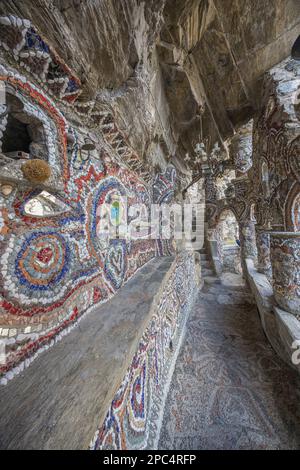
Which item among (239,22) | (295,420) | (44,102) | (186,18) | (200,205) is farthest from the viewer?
(200,205)

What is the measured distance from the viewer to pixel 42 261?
126cm

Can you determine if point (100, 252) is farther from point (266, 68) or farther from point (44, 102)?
point (266, 68)

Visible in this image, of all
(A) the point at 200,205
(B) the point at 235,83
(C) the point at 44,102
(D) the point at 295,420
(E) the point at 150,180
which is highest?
(B) the point at 235,83

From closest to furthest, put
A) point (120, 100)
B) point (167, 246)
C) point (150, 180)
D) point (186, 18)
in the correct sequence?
point (120, 100) → point (186, 18) → point (150, 180) → point (167, 246)

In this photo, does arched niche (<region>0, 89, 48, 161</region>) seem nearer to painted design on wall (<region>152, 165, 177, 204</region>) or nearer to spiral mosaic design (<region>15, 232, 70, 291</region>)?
spiral mosaic design (<region>15, 232, 70, 291</region>)

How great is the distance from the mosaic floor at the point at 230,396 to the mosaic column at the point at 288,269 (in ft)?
3.39

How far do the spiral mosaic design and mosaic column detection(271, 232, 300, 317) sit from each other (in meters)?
3.68

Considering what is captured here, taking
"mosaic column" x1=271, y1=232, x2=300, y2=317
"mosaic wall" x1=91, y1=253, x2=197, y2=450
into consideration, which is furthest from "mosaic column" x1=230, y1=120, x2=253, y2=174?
"mosaic wall" x1=91, y1=253, x2=197, y2=450

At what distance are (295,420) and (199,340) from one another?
1639 mm

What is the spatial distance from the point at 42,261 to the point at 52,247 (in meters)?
0.14

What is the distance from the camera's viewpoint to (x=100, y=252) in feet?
6.40

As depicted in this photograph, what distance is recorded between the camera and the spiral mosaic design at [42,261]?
3.72 feet

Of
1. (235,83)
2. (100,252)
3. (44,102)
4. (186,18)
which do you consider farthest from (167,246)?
(235,83)

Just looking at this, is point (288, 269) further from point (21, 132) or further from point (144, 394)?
point (21, 132)
